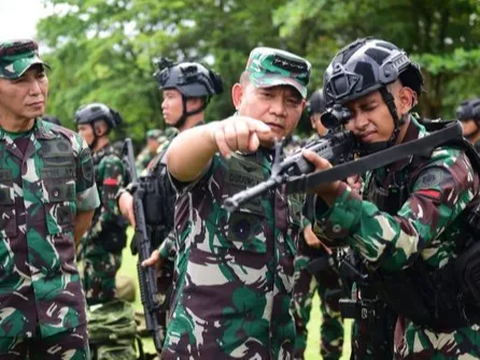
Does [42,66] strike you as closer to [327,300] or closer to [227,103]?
[327,300]

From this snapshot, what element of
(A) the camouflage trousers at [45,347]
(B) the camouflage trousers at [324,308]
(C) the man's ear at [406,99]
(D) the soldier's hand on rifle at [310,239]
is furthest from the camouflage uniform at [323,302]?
(C) the man's ear at [406,99]

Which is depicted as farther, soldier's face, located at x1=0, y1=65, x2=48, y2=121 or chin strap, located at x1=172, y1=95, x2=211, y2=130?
chin strap, located at x1=172, y1=95, x2=211, y2=130

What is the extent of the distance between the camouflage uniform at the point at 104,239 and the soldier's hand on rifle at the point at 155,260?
6.08 ft

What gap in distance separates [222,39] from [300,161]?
20.6 meters

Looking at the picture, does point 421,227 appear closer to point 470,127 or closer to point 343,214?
point 343,214

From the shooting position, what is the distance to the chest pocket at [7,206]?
3.80 metres

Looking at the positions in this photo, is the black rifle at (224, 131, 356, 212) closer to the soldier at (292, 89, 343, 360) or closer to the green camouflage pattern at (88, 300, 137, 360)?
the soldier at (292, 89, 343, 360)

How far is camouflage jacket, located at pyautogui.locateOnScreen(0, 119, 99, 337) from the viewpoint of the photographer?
12.4 ft

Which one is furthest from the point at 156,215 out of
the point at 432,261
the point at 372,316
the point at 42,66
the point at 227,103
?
Result: the point at 227,103

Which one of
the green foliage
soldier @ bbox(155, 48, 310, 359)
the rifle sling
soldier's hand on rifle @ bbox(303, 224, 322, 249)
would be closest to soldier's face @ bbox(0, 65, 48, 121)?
soldier @ bbox(155, 48, 310, 359)

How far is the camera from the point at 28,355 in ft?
12.8

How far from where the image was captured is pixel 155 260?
18.2 ft

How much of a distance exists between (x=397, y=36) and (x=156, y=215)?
11.3 meters

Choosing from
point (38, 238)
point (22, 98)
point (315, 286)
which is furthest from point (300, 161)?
point (315, 286)
